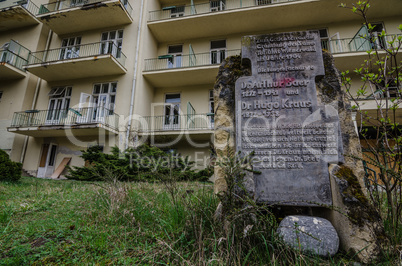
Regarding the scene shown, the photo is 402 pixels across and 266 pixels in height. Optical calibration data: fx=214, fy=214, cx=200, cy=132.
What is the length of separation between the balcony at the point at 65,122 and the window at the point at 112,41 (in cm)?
340

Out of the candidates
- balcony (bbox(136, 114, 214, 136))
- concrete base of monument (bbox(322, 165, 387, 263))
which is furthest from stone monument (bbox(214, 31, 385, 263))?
balcony (bbox(136, 114, 214, 136))

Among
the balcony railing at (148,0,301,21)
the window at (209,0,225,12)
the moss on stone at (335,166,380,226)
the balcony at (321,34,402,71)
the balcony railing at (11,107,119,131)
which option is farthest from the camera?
the window at (209,0,225,12)

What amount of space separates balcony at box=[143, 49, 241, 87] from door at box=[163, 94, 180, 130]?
78cm

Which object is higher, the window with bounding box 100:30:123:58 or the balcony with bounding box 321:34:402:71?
the window with bounding box 100:30:123:58

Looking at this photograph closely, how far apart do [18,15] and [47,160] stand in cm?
900

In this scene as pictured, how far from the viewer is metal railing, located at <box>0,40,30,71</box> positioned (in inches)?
482

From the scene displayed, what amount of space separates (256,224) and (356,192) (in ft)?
3.89

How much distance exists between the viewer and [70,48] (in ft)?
42.7

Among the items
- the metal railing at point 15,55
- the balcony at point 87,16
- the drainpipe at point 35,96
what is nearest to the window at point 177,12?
the balcony at point 87,16

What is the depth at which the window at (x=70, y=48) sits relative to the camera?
12641 mm

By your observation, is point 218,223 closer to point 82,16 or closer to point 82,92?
point 82,92

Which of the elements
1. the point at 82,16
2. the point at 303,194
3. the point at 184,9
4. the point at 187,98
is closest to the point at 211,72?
the point at 187,98

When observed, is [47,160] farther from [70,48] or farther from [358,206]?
[358,206]

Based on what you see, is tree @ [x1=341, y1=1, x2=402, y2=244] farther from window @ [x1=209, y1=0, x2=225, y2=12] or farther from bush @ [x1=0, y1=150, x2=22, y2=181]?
window @ [x1=209, y1=0, x2=225, y2=12]
